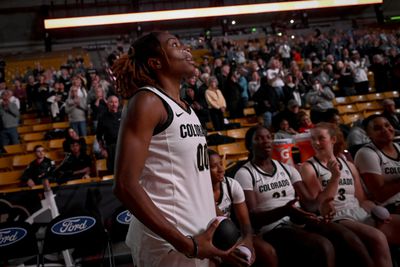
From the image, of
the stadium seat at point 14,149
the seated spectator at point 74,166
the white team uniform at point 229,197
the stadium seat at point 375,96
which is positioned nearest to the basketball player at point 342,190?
the white team uniform at point 229,197

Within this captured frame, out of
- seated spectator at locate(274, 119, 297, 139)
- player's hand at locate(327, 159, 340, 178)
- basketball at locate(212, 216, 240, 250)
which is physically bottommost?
seated spectator at locate(274, 119, 297, 139)

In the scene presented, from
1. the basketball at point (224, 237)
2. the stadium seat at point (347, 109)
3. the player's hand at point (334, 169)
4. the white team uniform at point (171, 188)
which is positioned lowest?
the stadium seat at point (347, 109)

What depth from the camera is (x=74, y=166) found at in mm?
6590

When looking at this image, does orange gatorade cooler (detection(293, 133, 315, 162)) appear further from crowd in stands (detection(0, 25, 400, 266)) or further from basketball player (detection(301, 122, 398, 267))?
basketball player (detection(301, 122, 398, 267))

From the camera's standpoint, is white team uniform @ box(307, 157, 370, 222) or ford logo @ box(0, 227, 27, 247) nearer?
white team uniform @ box(307, 157, 370, 222)

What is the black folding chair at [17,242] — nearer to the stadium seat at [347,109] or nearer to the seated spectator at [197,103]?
the seated spectator at [197,103]

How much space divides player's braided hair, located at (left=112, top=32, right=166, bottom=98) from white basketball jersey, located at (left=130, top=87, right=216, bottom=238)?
126mm

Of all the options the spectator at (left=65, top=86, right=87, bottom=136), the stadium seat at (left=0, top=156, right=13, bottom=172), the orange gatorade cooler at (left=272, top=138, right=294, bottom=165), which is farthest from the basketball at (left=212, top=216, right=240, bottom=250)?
the stadium seat at (left=0, top=156, right=13, bottom=172)

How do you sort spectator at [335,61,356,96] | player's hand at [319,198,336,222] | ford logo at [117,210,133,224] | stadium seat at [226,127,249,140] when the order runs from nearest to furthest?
player's hand at [319,198,336,222] < ford logo at [117,210,133,224] < stadium seat at [226,127,249,140] < spectator at [335,61,356,96]

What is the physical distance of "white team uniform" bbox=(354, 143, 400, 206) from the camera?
11.1 ft

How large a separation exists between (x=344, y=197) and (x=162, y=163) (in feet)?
7.51

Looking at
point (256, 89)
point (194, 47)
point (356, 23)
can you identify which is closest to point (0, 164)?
point (256, 89)

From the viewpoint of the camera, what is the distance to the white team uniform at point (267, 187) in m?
3.17

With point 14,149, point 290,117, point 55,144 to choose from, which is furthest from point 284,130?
point 14,149
